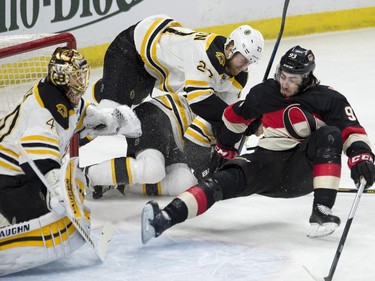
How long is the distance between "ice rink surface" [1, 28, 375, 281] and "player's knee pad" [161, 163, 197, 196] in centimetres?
5

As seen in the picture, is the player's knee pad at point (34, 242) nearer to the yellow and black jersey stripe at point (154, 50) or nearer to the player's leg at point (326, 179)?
the player's leg at point (326, 179)

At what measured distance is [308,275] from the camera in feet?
10.0

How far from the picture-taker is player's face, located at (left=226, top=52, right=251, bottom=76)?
3.90m

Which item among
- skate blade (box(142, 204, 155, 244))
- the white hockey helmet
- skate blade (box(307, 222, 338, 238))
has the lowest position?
skate blade (box(307, 222, 338, 238))

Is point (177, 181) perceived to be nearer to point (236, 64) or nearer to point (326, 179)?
point (236, 64)

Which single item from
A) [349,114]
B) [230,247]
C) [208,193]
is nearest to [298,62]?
[349,114]

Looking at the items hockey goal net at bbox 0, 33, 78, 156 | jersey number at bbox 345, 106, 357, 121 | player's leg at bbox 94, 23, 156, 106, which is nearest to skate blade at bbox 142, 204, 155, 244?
jersey number at bbox 345, 106, 357, 121

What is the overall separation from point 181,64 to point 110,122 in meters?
0.53

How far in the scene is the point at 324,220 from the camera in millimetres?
3303

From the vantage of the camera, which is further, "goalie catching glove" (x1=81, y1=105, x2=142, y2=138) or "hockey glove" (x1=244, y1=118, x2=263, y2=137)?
"hockey glove" (x1=244, y1=118, x2=263, y2=137)

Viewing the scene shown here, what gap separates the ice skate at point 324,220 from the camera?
329cm

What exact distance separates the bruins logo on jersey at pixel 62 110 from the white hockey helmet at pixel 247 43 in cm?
92

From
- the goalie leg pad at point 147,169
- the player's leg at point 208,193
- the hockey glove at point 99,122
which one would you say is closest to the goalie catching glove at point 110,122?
the hockey glove at point 99,122

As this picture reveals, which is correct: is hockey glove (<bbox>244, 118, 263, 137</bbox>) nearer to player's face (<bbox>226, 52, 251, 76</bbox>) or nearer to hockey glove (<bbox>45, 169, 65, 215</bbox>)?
player's face (<bbox>226, 52, 251, 76</bbox>)
